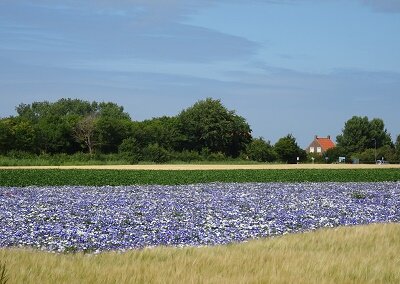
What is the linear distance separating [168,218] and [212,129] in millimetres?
90227

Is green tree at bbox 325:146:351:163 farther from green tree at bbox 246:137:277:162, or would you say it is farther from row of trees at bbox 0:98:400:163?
green tree at bbox 246:137:277:162

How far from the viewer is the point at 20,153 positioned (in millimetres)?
78812

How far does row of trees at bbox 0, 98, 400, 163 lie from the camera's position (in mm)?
87000

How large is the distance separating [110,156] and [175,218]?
6506cm

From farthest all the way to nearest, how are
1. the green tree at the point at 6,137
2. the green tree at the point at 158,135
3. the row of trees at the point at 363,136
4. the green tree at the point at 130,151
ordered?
the row of trees at the point at 363,136 < the green tree at the point at 158,135 < the green tree at the point at 6,137 < the green tree at the point at 130,151

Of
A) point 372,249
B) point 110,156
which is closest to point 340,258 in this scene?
point 372,249

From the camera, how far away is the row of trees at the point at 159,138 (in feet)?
285

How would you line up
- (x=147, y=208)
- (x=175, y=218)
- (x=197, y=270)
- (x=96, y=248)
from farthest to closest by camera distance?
1. (x=147, y=208)
2. (x=175, y=218)
3. (x=96, y=248)
4. (x=197, y=270)

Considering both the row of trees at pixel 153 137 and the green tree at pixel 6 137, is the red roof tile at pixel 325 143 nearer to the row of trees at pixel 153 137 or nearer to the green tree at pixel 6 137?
the row of trees at pixel 153 137

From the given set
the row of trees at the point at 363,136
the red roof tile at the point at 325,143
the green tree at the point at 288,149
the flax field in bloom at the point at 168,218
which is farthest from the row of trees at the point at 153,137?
the red roof tile at the point at 325,143

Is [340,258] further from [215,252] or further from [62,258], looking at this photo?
[62,258]

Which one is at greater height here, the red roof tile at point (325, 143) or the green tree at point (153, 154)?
the red roof tile at point (325, 143)

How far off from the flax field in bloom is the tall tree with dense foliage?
122m

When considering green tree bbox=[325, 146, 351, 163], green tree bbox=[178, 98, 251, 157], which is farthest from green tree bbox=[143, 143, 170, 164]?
green tree bbox=[325, 146, 351, 163]
